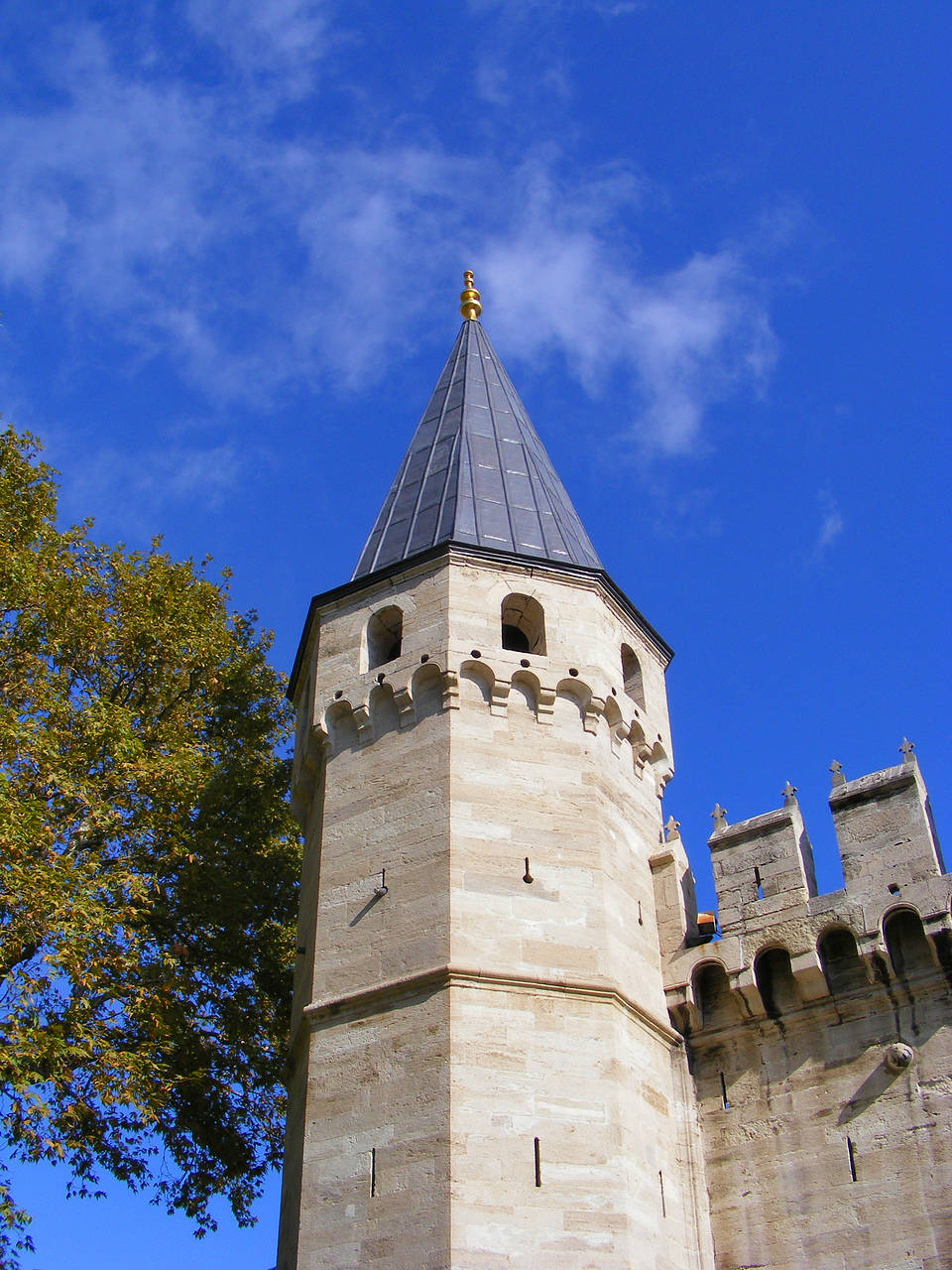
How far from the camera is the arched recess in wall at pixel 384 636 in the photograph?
15732 millimetres

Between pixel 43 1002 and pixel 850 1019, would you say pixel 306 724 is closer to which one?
pixel 43 1002

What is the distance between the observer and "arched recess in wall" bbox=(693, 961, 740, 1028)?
13.8 meters

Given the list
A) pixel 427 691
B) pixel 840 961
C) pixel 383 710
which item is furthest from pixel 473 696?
pixel 840 961

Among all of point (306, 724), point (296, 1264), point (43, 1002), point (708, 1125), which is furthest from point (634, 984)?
point (43, 1002)

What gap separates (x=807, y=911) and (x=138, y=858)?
8987mm

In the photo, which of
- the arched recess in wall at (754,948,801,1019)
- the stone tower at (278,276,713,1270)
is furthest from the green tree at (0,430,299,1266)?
the arched recess in wall at (754,948,801,1019)

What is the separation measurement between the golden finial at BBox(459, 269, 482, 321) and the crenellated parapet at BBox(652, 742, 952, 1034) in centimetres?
1128

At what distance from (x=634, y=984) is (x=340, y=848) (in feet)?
10.7

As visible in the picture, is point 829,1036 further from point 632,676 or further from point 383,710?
point 383,710

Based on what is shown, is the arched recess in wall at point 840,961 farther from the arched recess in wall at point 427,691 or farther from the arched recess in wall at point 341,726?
the arched recess in wall at point 341,726

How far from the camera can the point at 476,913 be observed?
12.6 meters

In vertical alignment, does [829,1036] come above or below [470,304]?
below

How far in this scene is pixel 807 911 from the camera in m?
13.7

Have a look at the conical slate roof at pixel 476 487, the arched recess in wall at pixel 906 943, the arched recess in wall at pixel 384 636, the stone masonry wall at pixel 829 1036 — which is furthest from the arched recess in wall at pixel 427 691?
the arched recess in wall at pixel 906 943
